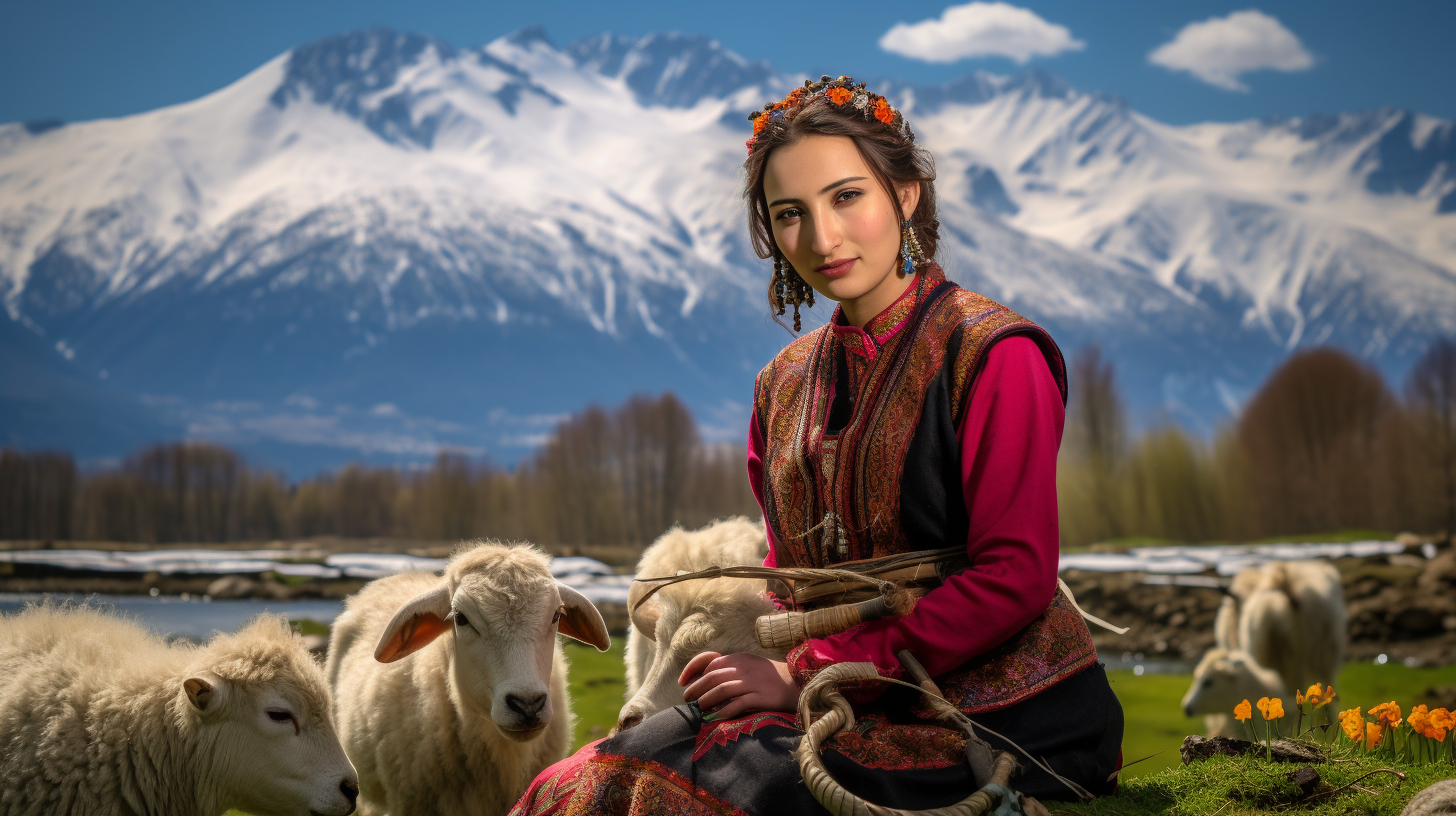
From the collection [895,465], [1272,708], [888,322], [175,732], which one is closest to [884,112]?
[888,322]

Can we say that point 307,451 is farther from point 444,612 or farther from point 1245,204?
point 1245,204

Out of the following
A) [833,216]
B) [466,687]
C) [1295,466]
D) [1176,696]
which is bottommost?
[1176,696]

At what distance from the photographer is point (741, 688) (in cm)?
221

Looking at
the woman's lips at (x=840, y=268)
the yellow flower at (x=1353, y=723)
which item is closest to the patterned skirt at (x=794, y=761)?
the woman's lips at (x=840, y=268)

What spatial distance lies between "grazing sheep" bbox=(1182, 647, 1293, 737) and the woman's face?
7.86 metres

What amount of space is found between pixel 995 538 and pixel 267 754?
268cm

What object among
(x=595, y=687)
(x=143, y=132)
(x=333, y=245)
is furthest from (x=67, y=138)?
(x=595, y=687)

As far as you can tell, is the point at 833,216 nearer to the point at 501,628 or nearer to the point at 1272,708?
the point at 501,628

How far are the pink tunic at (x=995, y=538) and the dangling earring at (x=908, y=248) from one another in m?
0.46

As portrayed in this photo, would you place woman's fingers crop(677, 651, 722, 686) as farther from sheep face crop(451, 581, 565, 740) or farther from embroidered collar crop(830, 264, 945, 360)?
sheep face crop(451, 581, 565, 740)

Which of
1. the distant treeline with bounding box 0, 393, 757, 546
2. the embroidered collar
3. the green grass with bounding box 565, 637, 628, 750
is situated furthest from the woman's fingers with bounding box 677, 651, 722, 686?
the distant treeline with bounding box 0, 393, 757, 546

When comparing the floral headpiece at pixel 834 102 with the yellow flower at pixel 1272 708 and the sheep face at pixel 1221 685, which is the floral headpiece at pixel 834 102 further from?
the sheep face at pixel 1221 685

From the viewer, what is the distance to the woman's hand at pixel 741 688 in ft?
7.23

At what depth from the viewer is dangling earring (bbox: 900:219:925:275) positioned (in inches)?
108
